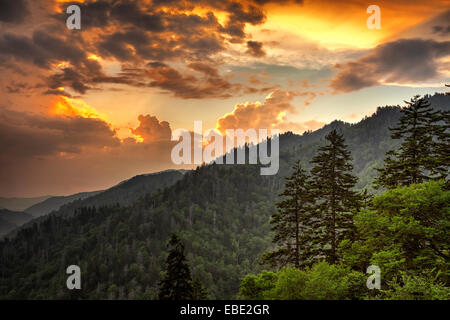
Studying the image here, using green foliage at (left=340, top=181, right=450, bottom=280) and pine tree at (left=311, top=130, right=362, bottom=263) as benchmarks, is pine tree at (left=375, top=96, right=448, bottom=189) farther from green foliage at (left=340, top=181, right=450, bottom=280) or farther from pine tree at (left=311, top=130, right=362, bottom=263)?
green foliage at (left=340, top=181, right=450, bottom=280)

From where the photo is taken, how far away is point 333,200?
27734 millimetres

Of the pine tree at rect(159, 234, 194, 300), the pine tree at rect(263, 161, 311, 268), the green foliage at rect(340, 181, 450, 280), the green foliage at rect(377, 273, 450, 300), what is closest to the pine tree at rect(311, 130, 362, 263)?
the pine tree at rect(263, 161, 311, 268)

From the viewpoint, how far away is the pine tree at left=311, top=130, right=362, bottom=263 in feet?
88.8

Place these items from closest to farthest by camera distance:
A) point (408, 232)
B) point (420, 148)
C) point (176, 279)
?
point (408, 232), point (420, 148), point (176, 279)

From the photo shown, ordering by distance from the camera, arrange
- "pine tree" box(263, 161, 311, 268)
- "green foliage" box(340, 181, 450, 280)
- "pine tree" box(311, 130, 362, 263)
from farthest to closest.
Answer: "pine tree" box(263, 161, 311, 268) < "pine tree" box(311, 130, 362, 263) < "green foliage" box(340, 181, 450, 280)

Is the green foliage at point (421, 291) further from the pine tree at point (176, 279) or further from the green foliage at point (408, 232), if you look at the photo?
the pine tree at point (176, 279)

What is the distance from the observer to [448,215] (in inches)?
813

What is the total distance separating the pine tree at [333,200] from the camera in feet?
88.8

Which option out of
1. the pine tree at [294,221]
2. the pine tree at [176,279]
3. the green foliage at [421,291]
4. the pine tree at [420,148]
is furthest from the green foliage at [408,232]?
the pine tree at [176,279]

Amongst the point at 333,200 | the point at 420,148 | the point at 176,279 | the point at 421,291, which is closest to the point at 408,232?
the point at 421,291

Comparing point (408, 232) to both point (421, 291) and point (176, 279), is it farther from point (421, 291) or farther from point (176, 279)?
point (176, 279)
